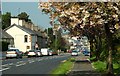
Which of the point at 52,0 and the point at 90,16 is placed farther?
the point at 52,0

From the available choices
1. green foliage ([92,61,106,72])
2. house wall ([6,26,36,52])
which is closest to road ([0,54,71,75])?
green foliage ([92,61,106,72])

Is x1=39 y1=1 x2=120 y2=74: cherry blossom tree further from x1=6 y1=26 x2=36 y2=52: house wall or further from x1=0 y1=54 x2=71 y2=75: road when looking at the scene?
x1=6 y1=26 x2=36 y2=52: house wall

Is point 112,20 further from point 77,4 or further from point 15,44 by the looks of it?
point 15,44

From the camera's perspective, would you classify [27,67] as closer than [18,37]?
Yes

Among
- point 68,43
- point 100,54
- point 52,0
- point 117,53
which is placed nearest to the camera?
point 52,0

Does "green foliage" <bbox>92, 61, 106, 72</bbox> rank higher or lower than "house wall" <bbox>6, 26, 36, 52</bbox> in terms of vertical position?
lower

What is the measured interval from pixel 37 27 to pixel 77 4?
132908 millimetres

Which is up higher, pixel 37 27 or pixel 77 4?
pixel 37 27

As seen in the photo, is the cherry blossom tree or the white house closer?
the cherry blossom tree

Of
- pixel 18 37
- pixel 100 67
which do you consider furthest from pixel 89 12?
pixel 18 37

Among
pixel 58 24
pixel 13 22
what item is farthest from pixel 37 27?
pixel 58 24

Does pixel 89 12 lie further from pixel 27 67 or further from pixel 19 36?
pixel 19 36

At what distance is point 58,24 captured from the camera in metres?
20.6

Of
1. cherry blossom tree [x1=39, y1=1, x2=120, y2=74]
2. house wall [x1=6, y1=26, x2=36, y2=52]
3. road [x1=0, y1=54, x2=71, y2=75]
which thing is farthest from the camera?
house wall [x1=6, y1=26, x2=36, y2=52]
